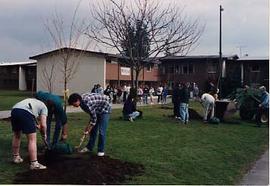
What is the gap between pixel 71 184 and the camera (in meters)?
7.42

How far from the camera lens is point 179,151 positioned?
38.0 ft

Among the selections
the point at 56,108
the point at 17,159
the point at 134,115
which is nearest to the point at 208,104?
the point at 134,115

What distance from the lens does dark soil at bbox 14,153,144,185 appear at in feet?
24.9

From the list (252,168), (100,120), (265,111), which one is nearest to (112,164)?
(100,120)

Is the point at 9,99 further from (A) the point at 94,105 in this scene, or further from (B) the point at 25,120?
(B) the point at 25,120

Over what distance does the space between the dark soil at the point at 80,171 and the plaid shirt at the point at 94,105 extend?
0.87m

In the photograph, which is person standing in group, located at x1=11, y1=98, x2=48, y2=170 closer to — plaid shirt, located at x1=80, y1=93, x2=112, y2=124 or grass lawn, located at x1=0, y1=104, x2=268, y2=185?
grass lawn, located at x1=0, y1=104, x2=268, y2=185

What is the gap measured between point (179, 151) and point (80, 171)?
404cm

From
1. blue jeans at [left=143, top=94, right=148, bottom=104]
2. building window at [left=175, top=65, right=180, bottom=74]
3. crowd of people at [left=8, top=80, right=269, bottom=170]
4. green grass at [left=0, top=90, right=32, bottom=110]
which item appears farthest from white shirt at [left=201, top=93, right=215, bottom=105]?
building window at [left=175, top=65, right=180, bottom=74]

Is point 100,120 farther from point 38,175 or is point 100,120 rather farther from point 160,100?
point 160,100

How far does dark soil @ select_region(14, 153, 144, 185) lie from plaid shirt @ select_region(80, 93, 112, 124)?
868mm

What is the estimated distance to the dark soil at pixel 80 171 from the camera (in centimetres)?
760

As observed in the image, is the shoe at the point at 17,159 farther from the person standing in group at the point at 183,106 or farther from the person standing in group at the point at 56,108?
the person standing in group at the point at 183,106

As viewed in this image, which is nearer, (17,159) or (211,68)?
(17,159)
